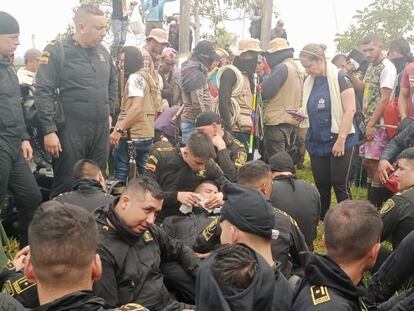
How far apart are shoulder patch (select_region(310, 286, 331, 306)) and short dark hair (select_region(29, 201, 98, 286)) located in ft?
3.21

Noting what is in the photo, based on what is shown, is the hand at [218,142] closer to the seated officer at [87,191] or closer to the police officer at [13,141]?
the seated officer at [87,191]

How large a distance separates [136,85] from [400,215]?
11.0 feet

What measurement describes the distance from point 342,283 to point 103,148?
3.36 metres

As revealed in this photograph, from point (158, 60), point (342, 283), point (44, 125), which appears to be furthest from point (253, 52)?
point (342, 283)

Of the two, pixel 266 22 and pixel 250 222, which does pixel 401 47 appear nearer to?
pixel 266 22

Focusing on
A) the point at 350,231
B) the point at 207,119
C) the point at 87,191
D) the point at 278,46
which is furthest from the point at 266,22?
the point at 350,231

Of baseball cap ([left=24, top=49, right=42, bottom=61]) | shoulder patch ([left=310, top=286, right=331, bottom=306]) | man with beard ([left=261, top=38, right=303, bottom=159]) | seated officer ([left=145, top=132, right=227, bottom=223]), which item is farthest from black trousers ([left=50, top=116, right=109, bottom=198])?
baseball cap ([left=24, top=49, right=42, bottom=61])

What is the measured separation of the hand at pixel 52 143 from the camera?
4949 mm

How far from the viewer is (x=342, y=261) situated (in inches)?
109

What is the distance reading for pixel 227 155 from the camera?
5.70 meters

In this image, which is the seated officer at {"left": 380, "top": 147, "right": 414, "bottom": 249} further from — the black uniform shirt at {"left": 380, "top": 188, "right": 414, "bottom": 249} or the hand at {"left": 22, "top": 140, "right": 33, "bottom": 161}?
the hand at {"left": 22, "top": 140, "right": 33, "bottom": 161}

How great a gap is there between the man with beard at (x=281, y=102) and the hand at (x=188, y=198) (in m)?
2.42

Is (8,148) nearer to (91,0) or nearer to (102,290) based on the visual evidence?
(102,290)

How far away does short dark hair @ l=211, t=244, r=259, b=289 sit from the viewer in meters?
2.42
